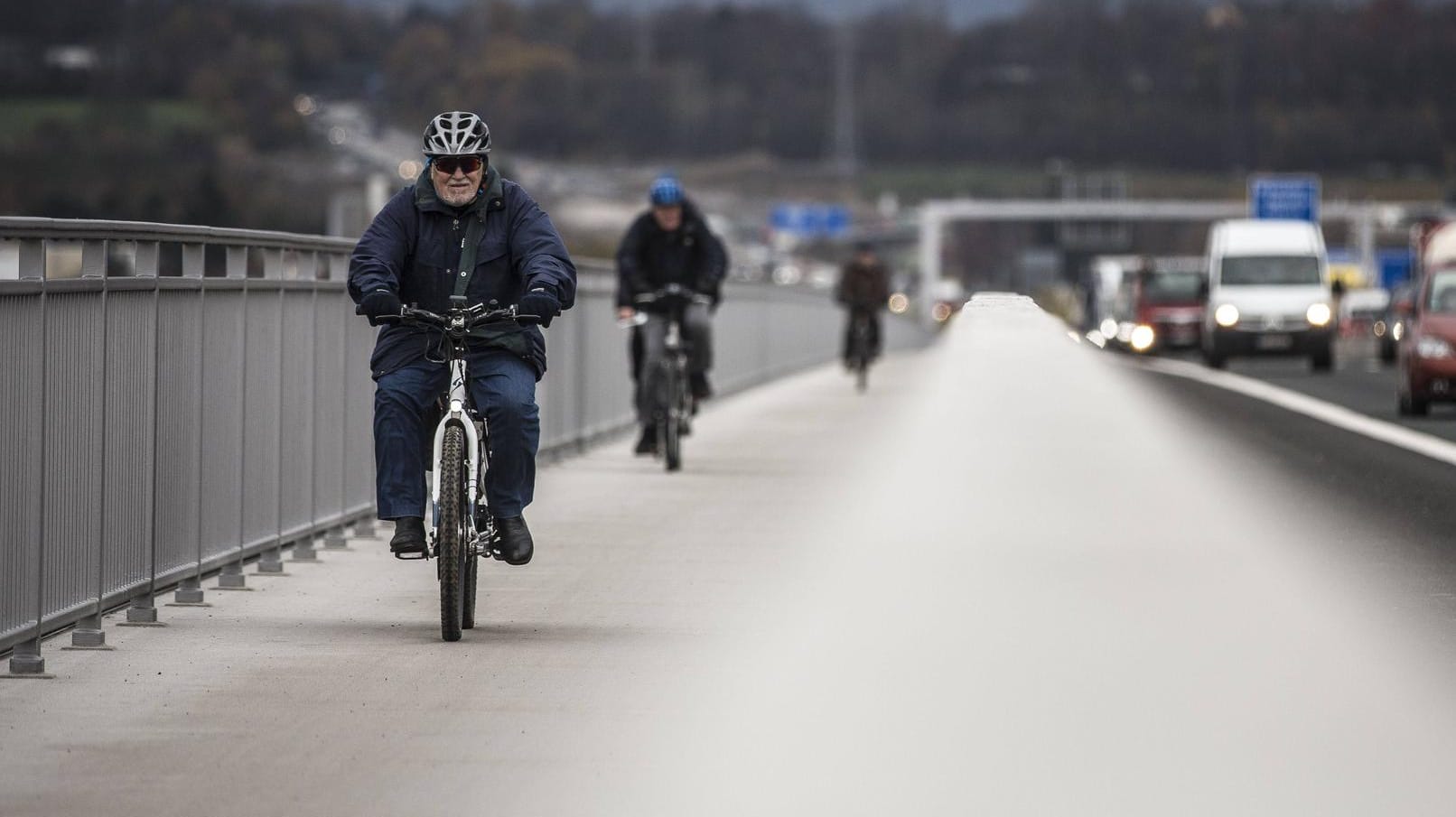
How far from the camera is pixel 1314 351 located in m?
43.1

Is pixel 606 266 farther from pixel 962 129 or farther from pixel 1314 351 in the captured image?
pixel 962 129

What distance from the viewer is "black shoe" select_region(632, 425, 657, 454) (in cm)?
1900

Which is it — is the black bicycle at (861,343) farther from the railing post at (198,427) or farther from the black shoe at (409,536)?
the black shoe at (409,536)

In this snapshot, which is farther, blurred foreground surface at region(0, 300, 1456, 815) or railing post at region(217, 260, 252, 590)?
railing post at region(217, 260, 252, 590)

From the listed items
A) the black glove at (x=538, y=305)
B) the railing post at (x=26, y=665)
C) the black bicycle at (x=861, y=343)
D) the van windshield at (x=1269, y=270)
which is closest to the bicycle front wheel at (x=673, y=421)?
the black glove at (x=538, y=305)

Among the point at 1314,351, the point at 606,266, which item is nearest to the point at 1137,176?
the point at 1314,351

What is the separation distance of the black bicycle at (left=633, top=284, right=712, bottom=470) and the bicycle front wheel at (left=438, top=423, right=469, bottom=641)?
29.2ft

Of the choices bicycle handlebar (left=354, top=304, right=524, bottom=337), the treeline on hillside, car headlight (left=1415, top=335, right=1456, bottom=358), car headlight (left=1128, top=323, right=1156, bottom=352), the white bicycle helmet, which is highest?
the treeline on hillside

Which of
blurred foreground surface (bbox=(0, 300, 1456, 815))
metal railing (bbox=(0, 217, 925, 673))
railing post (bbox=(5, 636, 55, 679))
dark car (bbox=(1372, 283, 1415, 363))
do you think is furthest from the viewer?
dark car (bbox=(1372, 283, 1415, 363))

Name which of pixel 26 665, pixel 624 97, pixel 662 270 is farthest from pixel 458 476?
pixel 624 97

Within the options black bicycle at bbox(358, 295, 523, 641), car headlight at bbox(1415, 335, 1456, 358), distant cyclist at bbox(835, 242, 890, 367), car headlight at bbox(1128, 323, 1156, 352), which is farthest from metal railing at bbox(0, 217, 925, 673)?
car headlight at bbox(1128, 323, 1156, 352)

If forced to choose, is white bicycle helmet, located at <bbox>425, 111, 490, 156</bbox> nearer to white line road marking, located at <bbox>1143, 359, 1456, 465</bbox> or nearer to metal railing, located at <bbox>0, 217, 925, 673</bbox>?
metal railing, located at <bbox>0, 217, 925, 673</bbox>

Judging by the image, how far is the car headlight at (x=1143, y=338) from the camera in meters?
57.7

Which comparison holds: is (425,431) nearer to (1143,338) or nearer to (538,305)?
(538,305)
